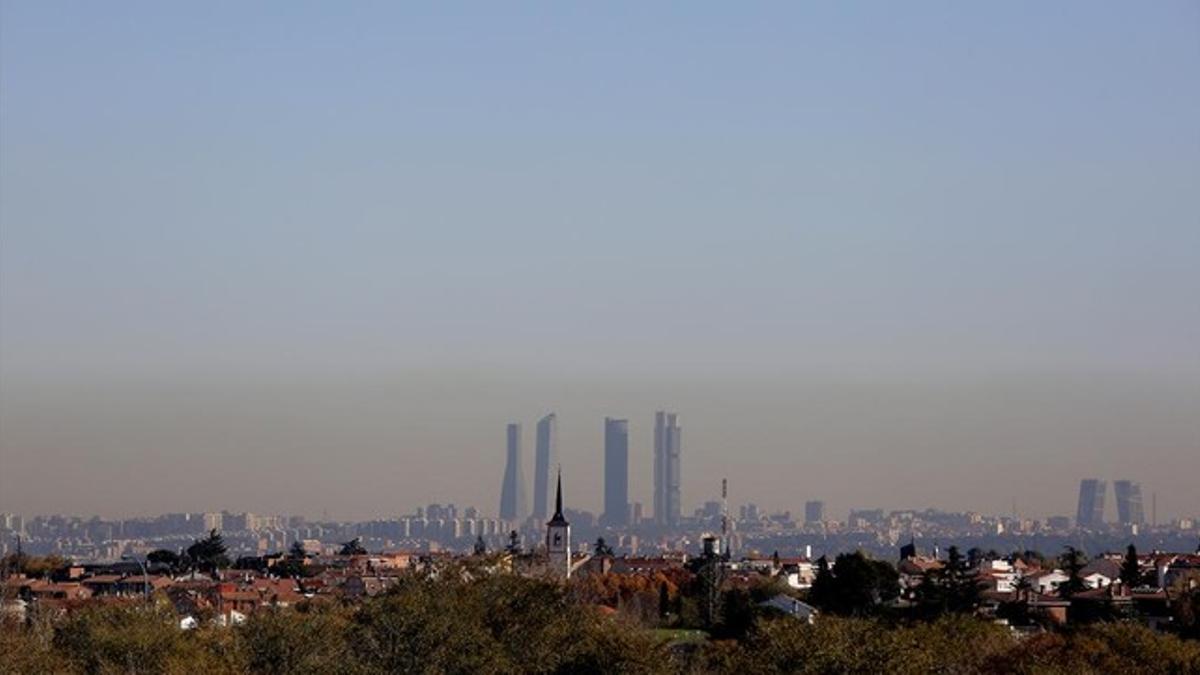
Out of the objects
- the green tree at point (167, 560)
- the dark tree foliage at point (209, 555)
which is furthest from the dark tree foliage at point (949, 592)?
the green tree at point (167, 560)

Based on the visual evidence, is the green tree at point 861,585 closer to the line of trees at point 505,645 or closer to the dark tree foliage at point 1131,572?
the dark tree foliage at point 1131,572

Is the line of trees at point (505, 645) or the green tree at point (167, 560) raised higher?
the line of trees at point (505, 645)

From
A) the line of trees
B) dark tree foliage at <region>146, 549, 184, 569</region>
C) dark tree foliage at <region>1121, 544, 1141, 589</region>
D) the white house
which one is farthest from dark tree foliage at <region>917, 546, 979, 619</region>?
dark tree foliage at <region>146, 549, 184, 569</region>

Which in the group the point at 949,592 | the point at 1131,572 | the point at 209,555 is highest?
the point at 949,592

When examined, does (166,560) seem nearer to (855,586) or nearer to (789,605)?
(855,586)

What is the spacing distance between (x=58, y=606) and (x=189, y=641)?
2801cm

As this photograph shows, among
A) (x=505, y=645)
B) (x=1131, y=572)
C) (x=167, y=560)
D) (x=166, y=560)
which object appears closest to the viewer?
(x=505, y=645)

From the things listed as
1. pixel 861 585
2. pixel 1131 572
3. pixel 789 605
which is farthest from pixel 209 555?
pixel 789 605

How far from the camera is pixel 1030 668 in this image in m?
36.7

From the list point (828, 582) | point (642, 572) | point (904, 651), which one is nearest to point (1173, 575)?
point (828, 582)

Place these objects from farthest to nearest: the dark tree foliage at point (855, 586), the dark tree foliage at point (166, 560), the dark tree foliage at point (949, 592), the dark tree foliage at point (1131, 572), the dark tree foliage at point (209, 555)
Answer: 1. the dark tree foliage at point (166, 560)
2. the dark tree foliage at point (209, 555)
3. the dark tree foliage at point (1131, 572)
4. the dark tree foliage at point (855, 586)
5. the dark tree foliage at point (949, 592)

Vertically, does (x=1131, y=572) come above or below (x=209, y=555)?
above

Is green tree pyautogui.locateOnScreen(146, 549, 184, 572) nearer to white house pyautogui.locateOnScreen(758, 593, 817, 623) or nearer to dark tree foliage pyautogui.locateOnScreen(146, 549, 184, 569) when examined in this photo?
dark tree foliage pyautogui.locateOnScreen(146, 549, 184, 569)

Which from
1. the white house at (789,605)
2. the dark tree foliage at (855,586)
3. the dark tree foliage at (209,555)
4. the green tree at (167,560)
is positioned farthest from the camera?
the green tree at (167,560)
